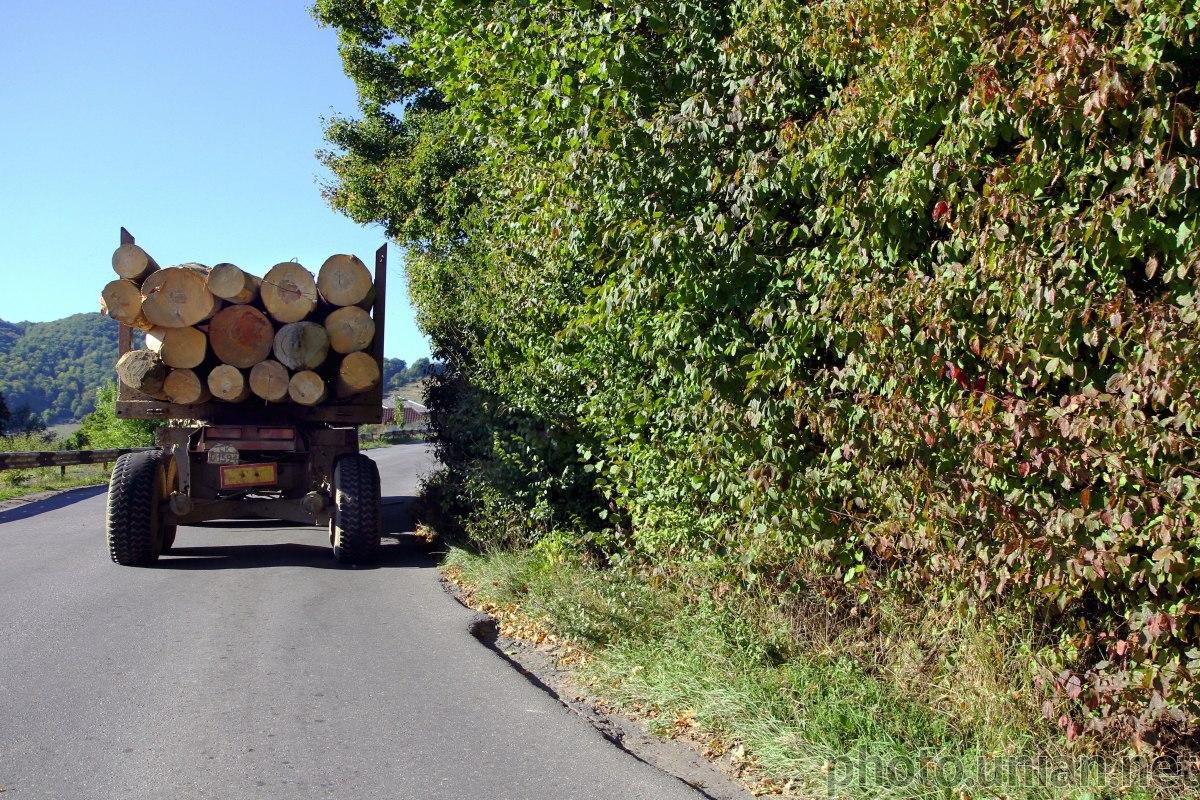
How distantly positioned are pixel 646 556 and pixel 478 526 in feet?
10.7

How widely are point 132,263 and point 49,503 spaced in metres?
10.3

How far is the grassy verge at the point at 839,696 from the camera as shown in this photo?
431cm

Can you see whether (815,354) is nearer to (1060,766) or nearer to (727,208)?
(727,208)

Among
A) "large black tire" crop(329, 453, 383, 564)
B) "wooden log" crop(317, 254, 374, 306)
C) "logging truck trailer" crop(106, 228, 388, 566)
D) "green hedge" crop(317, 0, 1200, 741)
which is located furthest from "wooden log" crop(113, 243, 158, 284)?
"green hedge" crop(317, 0, 1200, 741)

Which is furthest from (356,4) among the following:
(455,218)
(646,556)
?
(646,556)

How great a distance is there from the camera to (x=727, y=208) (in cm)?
588

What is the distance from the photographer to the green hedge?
3738mm

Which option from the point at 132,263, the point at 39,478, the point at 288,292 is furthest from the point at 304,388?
the point at 39,478

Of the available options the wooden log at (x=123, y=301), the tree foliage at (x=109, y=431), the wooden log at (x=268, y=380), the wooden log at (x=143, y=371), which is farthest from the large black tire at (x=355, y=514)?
the tree foliage at (x=109, y=431)

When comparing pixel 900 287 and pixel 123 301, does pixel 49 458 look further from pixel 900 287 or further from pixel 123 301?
pixel 900 287

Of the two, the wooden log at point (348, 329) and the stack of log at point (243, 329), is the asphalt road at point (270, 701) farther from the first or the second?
the wooden log at point (348, 329)

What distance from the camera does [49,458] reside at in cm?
2316

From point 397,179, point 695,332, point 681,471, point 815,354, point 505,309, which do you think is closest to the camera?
point 815,354

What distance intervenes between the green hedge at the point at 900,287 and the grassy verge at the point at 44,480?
18.3 meters
